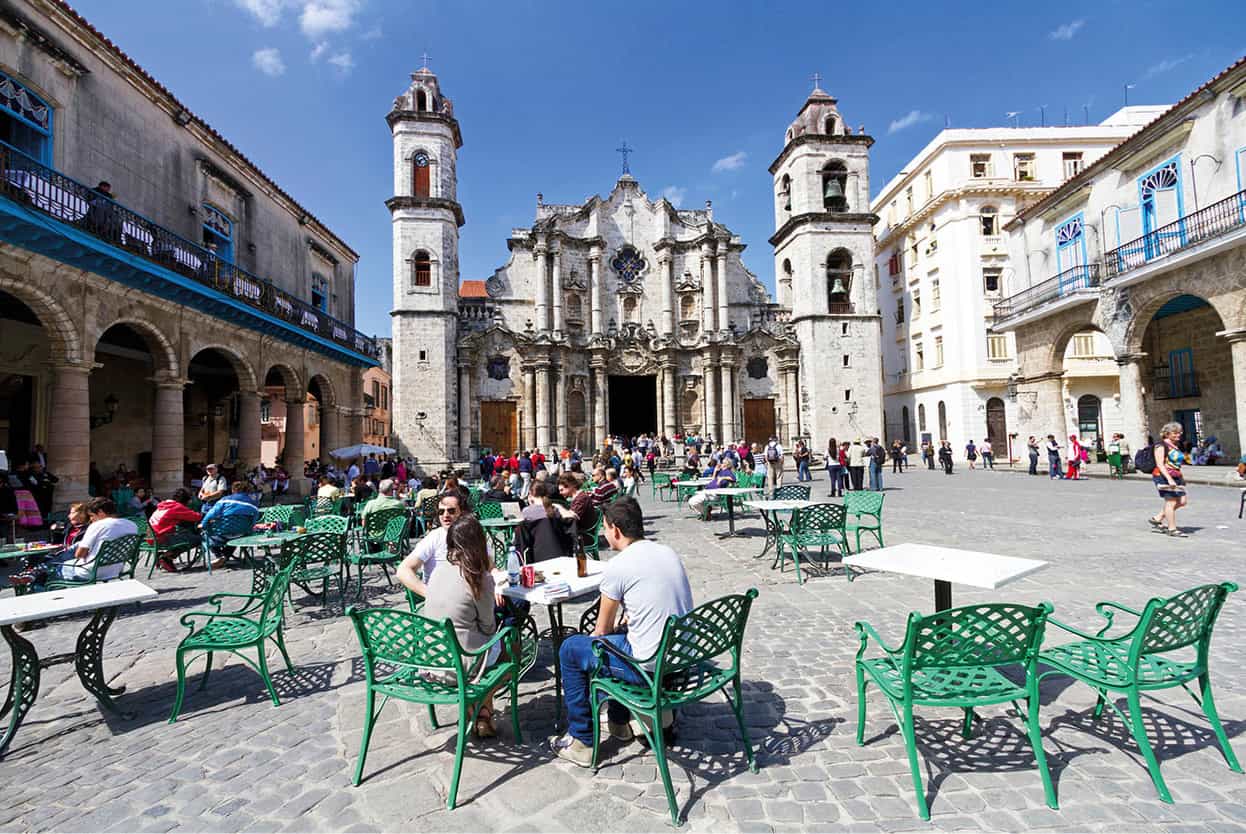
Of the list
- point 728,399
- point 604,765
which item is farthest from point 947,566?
point 728,399

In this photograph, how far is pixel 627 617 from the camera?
3.09 meters

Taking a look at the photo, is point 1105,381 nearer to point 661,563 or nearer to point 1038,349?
point 1038,349

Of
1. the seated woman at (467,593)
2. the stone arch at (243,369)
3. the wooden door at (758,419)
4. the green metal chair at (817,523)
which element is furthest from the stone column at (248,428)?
the wooden door at (758,419)

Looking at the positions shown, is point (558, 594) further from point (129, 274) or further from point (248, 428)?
point (248, 428)

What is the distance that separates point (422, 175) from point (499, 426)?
11.7 metres

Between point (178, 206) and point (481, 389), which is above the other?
point (178, 206)

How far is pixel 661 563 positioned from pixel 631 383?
27.2 metres

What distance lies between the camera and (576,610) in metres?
5.79

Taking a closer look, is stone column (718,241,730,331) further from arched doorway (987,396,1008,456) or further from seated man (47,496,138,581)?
seated man (47,496,138,581)

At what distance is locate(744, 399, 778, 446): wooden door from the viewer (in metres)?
28.6

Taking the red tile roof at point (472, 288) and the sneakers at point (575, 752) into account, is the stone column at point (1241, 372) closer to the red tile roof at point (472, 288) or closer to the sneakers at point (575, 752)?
the sneakers at point (575, 752)

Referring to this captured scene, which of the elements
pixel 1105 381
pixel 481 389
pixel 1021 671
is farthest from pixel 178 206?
pixel 1105 381

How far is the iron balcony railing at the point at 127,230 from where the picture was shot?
8930mm

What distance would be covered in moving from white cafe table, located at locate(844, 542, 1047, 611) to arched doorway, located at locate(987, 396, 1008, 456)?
27.9 meters
